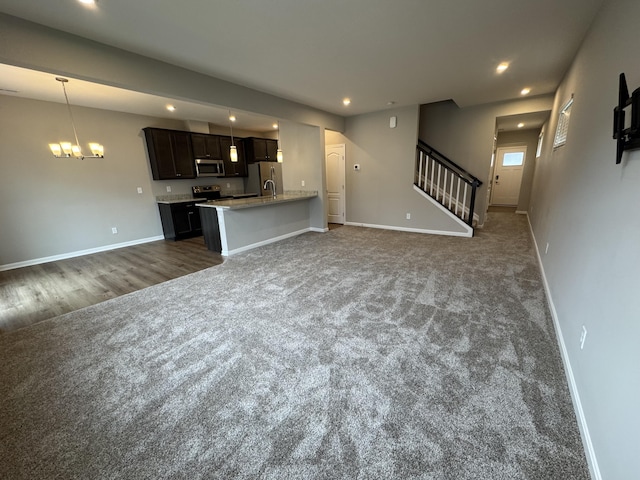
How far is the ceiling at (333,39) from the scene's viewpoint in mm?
2115

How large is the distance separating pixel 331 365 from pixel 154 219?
581 cm

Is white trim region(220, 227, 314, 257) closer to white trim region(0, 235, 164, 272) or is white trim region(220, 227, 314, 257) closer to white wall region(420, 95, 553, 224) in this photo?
white trim region(0, 235, 164, 272)

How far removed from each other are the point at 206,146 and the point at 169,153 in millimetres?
950

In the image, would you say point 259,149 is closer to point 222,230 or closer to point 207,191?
point 207,191

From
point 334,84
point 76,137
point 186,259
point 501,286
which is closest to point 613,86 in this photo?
point 501,286

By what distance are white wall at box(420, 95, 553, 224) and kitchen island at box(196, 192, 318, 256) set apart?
353 cm

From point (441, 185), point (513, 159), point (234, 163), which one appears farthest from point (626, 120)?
point (513, 159)

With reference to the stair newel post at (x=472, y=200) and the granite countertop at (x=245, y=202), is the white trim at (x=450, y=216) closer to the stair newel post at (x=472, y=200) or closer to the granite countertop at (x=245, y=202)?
the stair newel post at (x=472, y=200)

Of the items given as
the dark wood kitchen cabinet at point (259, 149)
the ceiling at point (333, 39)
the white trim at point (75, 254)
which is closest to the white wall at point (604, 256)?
the ceiling at point (333, 39)

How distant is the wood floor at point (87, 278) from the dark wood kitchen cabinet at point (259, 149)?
338cm

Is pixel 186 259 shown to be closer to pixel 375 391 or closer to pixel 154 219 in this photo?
pixel 154 219

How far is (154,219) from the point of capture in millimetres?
5895

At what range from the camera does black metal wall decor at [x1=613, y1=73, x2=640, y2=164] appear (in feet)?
4.00

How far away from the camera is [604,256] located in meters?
1.50
